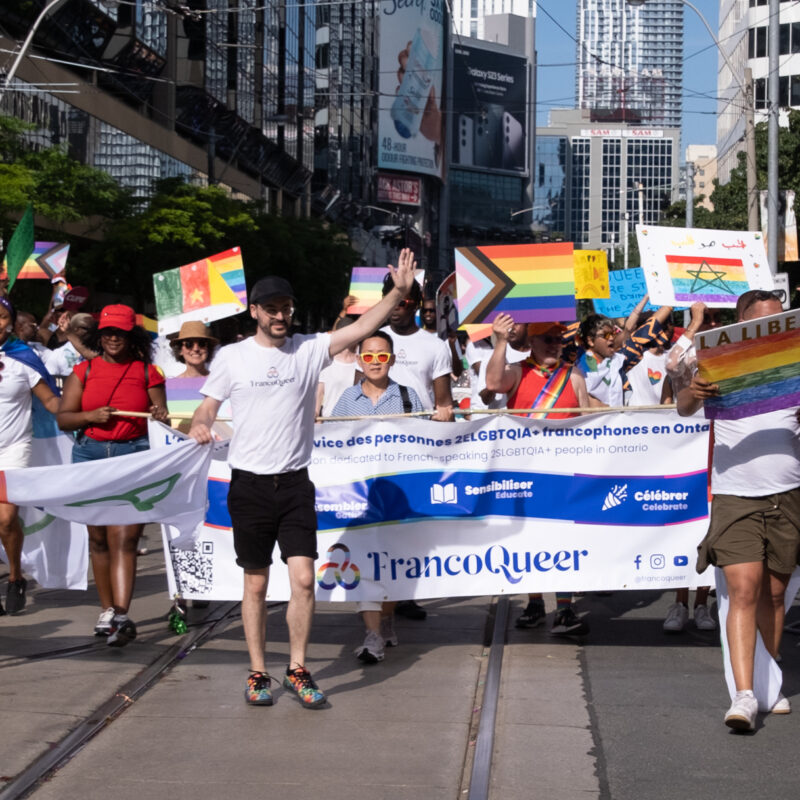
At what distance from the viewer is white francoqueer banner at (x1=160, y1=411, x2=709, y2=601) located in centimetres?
798

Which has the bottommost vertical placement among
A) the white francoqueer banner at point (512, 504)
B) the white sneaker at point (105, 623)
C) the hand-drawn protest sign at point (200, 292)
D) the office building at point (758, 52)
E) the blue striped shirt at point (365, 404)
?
the white sneaker at point (105, 623)

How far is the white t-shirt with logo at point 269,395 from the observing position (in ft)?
22.0

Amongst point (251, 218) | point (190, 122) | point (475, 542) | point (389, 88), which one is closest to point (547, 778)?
point (475, 542)

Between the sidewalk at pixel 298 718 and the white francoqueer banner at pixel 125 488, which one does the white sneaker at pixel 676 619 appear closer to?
the sidewalk at pixel 298 718

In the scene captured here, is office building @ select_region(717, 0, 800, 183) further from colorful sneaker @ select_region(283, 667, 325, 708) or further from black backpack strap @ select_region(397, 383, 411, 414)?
colorful sneaker @ select_region(283, 667, 325, 708)

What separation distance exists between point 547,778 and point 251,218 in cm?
3942

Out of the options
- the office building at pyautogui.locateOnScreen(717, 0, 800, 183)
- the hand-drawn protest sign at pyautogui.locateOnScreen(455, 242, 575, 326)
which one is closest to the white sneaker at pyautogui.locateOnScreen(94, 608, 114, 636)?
the hand-drawn protest sign at pyautogui.locateOnScreen(455, 242, 575, 326)

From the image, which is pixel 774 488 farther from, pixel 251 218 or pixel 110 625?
pixel 251 218

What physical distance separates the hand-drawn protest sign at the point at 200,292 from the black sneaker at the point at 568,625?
173 inches

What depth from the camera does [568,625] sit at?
27.2 ft

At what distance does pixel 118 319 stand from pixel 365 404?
1458 mm

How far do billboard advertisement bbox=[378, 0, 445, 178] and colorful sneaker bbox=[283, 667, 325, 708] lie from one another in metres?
125

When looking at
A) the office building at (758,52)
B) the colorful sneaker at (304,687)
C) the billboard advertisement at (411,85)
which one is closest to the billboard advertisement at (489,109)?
the billboard advertisement at (411,85)

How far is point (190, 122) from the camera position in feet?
189
